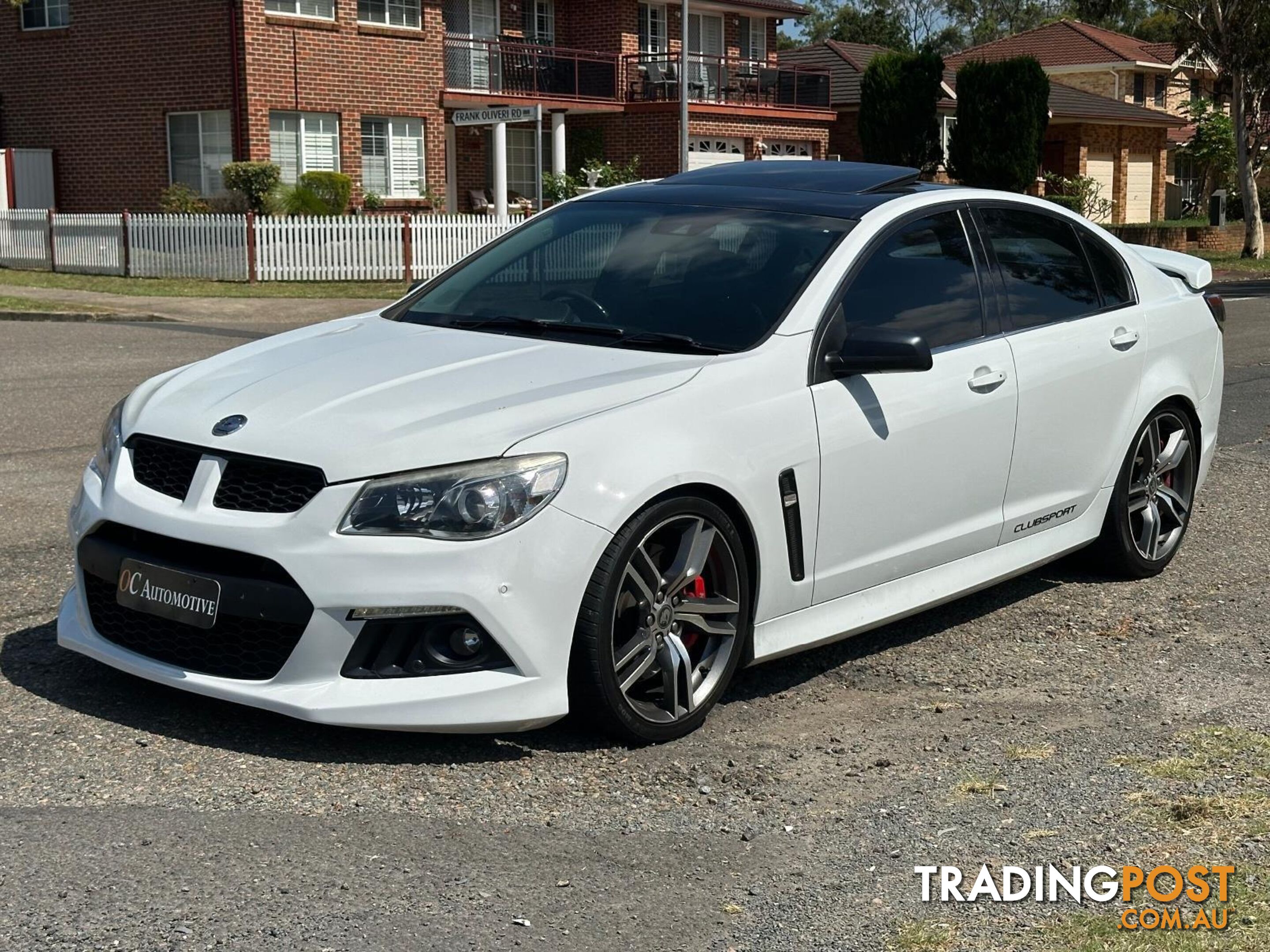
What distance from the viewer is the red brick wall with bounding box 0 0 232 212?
97.7ft

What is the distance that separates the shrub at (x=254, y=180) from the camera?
92.2 feet

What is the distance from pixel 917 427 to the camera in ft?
17.8

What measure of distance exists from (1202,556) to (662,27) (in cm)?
3661

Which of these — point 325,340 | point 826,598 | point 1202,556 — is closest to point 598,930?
point 826,598

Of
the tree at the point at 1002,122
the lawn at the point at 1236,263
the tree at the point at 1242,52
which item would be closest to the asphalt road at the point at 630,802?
the lawn at the point at 1236,263

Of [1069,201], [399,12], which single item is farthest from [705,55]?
[399,12]

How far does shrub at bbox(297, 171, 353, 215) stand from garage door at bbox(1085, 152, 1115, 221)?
31.9 metres

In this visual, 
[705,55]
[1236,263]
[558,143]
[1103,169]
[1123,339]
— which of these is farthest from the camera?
[1103,169]

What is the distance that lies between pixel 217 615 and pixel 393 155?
95.4ft

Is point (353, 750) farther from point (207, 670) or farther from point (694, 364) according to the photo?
point (694, 364)

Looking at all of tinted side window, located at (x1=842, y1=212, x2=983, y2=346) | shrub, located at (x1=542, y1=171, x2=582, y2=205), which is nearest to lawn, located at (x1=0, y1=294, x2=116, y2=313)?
shrub, located at (x1=542, y1=171, x2=582, y2=205)

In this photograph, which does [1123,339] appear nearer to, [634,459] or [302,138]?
[634,459]

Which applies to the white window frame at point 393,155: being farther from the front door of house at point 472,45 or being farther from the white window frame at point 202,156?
the white window frame at point 202,156

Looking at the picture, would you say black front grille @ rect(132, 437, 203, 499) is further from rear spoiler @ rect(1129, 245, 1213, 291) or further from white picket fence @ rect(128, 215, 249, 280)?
white picket fence @ rect(128, 215, 249, 280)
